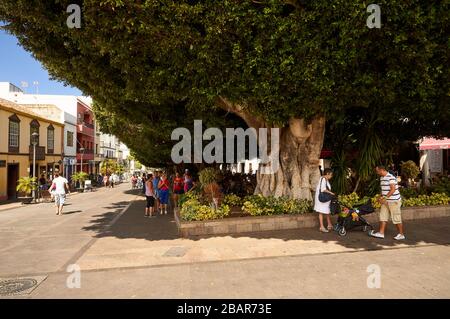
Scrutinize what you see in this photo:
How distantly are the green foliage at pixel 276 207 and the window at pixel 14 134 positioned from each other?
74.0ft

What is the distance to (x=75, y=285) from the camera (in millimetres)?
5090

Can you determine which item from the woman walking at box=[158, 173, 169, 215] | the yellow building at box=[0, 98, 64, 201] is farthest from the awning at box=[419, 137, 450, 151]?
the yellow building at box=[0, 98, 64, 201]

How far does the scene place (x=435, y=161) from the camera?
20.3 metres

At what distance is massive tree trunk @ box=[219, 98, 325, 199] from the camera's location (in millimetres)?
9586

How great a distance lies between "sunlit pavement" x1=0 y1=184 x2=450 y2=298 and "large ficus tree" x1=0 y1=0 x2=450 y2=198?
310cm

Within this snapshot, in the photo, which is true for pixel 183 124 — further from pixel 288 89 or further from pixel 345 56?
pixel 345 56

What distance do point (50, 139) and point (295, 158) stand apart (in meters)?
29.3

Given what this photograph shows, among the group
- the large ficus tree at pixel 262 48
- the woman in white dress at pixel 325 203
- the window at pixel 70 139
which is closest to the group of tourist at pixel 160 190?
the large ficus tree at pixel 262 48

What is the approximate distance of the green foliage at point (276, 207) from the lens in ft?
30.0

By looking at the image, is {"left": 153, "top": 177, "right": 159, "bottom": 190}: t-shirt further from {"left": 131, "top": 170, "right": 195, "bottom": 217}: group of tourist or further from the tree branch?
the tree branch


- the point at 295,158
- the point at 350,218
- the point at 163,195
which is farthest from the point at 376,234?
the point at 163,195

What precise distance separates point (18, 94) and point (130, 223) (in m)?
36.3

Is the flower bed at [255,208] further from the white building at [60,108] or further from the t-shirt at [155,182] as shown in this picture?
the white building at [60,108]

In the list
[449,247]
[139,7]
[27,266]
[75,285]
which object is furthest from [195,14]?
[449,247]
